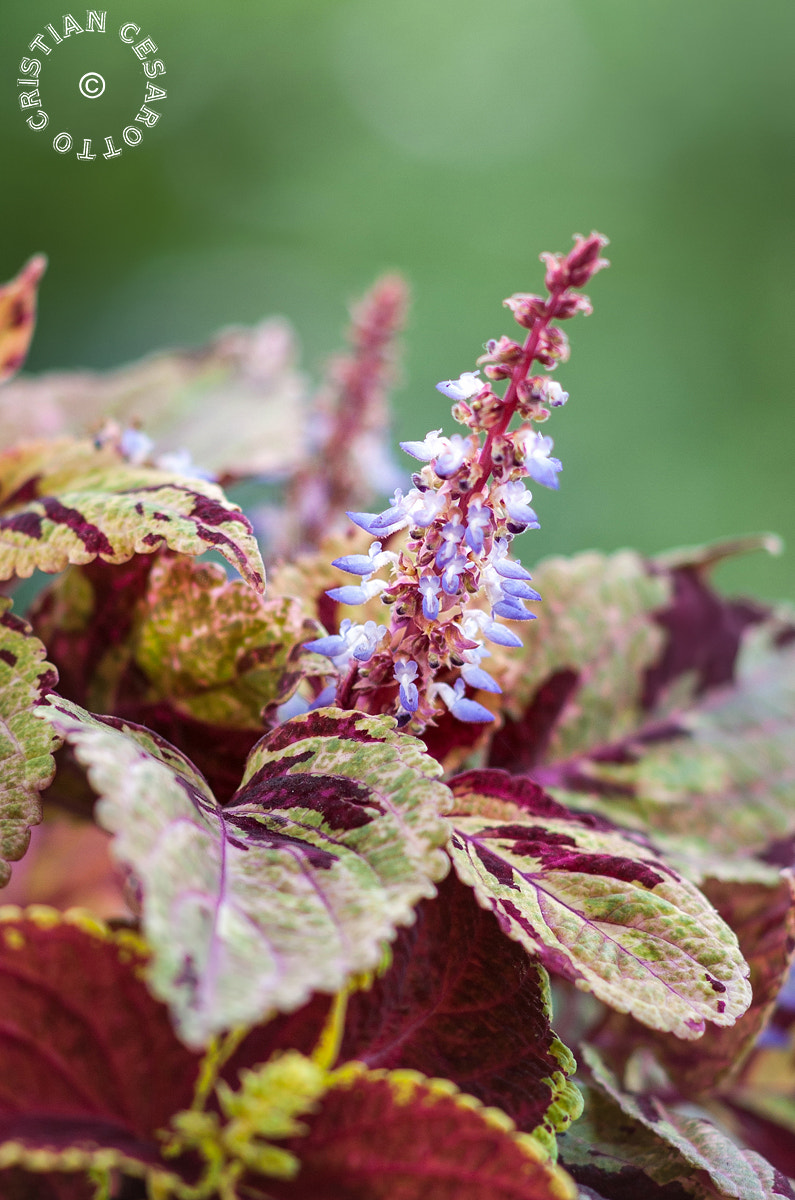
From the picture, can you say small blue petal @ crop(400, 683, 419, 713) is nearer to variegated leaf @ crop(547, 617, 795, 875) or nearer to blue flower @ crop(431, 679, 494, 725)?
blue flower @ crop(431, 679, 494, 725)

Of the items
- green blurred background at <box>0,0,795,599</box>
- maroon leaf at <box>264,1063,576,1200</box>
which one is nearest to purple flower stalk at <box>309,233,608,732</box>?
maroon leaf at <box>264,1063,576,1200</box>

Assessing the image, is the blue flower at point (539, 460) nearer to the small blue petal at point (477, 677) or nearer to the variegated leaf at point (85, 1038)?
the small blue petal at point (477, 677)

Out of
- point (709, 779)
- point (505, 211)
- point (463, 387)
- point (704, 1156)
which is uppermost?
point (505, 211)

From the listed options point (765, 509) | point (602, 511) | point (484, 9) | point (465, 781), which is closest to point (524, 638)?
point (465, 781)

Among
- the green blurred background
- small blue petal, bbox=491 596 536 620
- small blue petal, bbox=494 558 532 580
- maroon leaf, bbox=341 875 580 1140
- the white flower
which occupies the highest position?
the green blurred background

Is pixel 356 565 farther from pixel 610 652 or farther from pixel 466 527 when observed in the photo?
pixel 610 652

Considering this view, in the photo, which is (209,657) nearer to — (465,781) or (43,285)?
(465,781)

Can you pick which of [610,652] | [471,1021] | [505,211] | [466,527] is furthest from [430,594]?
[505,211]
